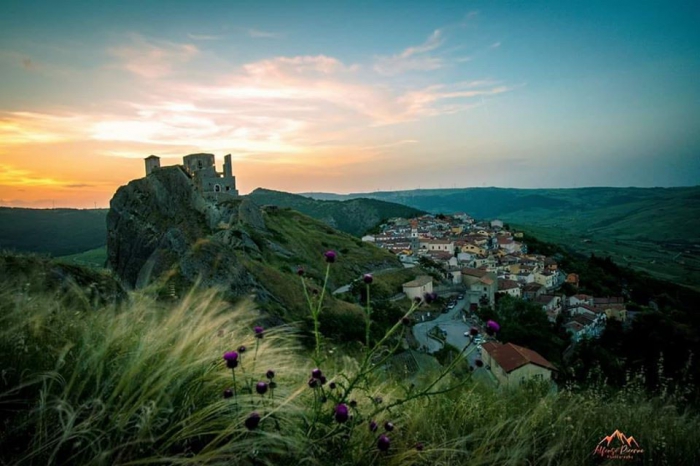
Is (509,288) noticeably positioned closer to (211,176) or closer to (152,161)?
(211,176)

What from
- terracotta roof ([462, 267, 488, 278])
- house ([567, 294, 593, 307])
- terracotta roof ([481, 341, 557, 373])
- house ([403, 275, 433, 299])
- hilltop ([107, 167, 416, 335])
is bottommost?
house ([567, 294, 593, 307])

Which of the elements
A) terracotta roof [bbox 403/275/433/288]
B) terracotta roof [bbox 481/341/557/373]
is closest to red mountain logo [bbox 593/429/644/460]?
terracotta roof [bbox 481/341/557/373]

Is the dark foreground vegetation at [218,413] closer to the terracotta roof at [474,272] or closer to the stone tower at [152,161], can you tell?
the stone tower at [152,161]

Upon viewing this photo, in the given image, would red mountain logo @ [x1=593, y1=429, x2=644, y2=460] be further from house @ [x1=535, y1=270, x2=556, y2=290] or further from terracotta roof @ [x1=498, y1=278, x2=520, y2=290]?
house @ [x1=535, y1=270, x2=556, y2=290]

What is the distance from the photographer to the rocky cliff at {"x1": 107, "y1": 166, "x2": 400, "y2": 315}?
22297mm

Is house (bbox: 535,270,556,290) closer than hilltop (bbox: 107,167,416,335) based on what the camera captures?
No

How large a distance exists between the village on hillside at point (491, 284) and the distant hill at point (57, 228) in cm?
6464

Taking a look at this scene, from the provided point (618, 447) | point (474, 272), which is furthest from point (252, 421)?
point (474, 272)

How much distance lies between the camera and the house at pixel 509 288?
69.9m

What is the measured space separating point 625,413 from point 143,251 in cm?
3232

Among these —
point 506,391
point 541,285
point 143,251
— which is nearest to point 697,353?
point 541,285

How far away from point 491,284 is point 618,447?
6956 centimetres

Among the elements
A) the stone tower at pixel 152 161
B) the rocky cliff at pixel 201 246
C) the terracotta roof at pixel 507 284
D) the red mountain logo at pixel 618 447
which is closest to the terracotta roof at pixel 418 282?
the rocky cliff at pixel 201 246

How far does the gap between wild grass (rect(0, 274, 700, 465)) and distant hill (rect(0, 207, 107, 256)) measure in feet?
267
